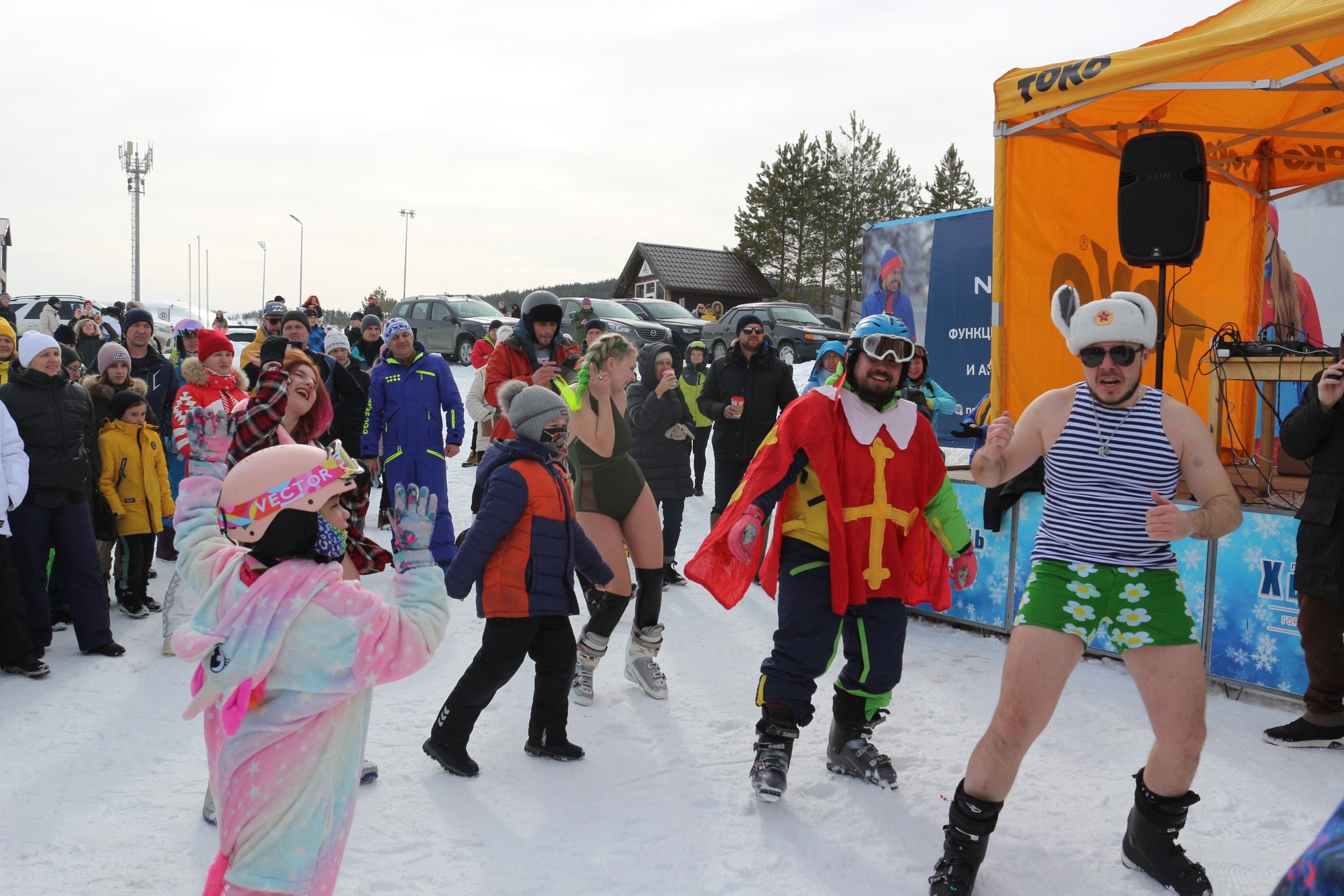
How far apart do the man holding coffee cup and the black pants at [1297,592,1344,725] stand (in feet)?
11.9

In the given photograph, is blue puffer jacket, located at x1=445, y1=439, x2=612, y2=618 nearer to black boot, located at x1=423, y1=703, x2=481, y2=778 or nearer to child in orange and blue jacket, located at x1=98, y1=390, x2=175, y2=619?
black boot, located at x1=423, y1=703, x2=481, y2=778

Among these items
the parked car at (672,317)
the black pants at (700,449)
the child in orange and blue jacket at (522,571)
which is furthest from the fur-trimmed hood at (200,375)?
the parked car at (672,317)

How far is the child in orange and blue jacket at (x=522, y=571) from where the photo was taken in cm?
381

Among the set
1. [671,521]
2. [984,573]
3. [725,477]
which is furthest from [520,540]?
[725,477]

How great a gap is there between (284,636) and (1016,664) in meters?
2.03

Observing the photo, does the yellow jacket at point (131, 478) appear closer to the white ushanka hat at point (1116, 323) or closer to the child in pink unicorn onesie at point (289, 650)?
the child in pink unicorn onesie at point (289, 650)

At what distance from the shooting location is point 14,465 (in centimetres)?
482

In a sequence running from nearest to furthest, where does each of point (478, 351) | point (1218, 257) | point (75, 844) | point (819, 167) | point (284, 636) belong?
point (284, 636) < point (75, 844) < point (1218, 257) < point (478, 351) < point (819, 167)

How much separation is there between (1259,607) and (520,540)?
3.60 metres

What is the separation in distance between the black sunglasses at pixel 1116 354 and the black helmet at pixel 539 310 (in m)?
3.34

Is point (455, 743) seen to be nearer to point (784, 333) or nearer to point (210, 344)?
point (210, 344)

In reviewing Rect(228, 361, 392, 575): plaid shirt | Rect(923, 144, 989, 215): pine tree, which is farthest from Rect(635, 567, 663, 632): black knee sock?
Rect(923, 144, 989, 215): pine tree

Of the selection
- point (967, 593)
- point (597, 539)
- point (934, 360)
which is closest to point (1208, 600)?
point (967, 593)

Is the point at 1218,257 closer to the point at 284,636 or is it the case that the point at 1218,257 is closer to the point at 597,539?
the point at 597,539
